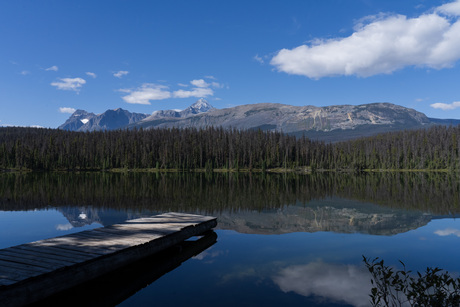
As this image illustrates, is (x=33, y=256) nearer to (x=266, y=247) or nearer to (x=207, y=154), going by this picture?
(x=266, y=247)

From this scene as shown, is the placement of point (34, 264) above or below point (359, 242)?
above

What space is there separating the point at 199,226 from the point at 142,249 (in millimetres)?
6505

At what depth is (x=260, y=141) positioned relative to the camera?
17938 centimetres

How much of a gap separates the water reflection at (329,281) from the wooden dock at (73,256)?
6.81 m

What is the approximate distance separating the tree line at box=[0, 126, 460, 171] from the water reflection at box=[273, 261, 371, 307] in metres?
141

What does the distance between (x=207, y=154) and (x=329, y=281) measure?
15557 cm

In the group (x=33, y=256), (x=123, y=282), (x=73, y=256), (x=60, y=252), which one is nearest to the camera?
(x=33, y=256)

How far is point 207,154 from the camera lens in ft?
552

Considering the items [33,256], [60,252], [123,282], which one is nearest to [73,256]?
[60,252]

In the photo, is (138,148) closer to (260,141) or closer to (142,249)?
(260,141)

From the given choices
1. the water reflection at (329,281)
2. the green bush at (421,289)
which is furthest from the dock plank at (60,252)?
the green bush at (421,289)

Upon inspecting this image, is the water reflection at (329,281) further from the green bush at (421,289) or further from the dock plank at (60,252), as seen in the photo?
the dock plank at (60,252)

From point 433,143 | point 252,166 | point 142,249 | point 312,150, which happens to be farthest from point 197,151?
point 142,249

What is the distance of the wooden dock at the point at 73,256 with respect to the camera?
392 inches
